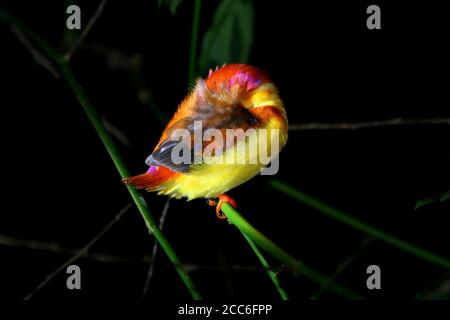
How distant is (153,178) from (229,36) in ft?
1.48

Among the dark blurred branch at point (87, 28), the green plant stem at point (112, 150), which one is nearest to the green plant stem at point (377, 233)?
the green plant stem at point (112, 150)

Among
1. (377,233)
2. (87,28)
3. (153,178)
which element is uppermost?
(87,28)

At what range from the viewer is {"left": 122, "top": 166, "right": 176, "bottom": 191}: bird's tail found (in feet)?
3.13

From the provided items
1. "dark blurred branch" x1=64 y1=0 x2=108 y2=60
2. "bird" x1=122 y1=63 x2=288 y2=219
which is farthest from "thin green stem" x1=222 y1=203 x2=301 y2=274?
"dark blurred branch" x1=64 y1=0 x2=108 y2=60

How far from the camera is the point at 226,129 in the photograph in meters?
0.97

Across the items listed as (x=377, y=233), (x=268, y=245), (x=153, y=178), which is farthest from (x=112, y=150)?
(x=377, y=233)

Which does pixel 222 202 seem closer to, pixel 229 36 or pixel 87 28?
pixel 87 28

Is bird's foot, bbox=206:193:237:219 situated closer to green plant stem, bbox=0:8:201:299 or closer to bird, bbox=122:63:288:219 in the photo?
bird, bbox=122:63:288:219

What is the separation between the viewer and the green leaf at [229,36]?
4.22 feet

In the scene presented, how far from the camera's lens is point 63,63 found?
3.10ft

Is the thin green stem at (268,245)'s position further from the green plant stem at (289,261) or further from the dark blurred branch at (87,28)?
the dark blurred branch at (87,28)

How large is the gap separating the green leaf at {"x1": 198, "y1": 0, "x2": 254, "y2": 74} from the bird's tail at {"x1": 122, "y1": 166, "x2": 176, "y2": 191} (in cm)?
36

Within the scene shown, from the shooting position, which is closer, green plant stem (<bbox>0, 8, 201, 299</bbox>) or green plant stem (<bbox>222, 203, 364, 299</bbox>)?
green plant stem (<bbox>222, 203, 364, 299</bbox>)
